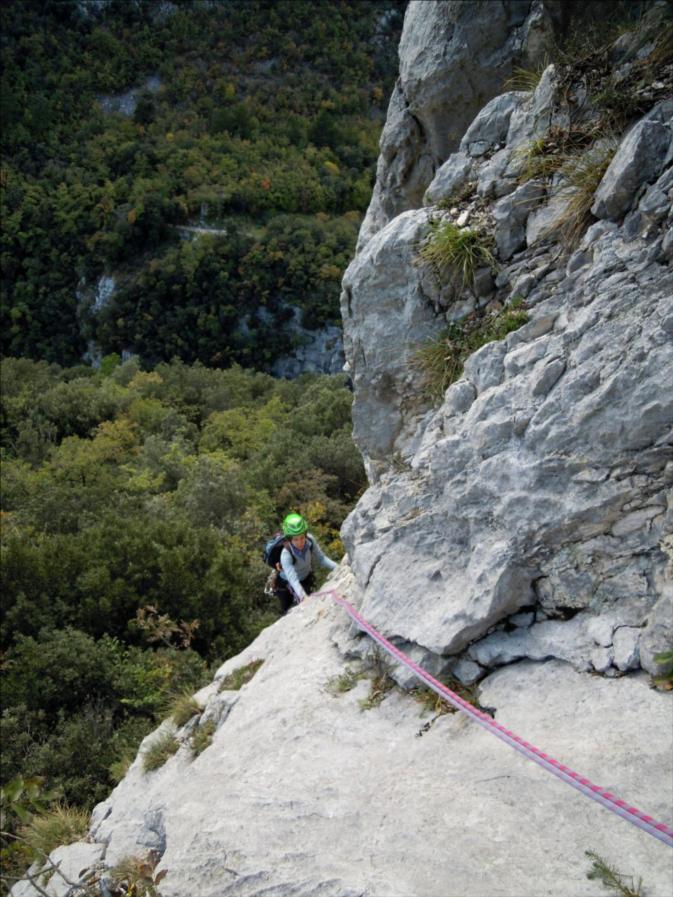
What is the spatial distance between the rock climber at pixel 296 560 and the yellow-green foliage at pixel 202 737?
1652 millimetres

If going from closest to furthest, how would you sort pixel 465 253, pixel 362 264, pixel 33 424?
pixel 465 253
pixel 362 264
pixel 33 424

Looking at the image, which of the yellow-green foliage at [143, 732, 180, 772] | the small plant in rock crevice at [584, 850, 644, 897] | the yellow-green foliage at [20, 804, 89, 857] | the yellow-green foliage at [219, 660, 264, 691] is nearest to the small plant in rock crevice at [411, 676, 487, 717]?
the small plant in rock crevice at [584, 850, 644, 897]

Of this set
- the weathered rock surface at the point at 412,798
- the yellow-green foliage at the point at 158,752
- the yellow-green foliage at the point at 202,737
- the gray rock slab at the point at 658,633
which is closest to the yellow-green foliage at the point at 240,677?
the yellow-green foliage at the point at 202,737

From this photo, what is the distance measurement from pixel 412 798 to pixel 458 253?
4297 millimetres

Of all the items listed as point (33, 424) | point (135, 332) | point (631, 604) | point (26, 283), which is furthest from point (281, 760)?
point (26, 283)

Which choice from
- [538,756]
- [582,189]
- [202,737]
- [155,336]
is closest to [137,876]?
[202,737]

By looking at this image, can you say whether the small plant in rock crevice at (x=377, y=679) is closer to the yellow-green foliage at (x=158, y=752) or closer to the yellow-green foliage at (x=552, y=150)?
the yellow-green foliage at (x=158, y=752)

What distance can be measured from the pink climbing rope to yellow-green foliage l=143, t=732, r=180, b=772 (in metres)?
2.48

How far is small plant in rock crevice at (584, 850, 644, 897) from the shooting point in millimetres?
3266

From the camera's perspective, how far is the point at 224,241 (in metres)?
73.0

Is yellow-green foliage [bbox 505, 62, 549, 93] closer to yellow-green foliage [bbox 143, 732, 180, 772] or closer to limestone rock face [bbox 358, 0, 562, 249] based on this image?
limestone rock face [bbox 358, 0, 562, 249]

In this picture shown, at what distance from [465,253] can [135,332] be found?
6896 cm

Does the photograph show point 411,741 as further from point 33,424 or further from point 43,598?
point 33,424

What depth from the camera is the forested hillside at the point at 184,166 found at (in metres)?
70.2
